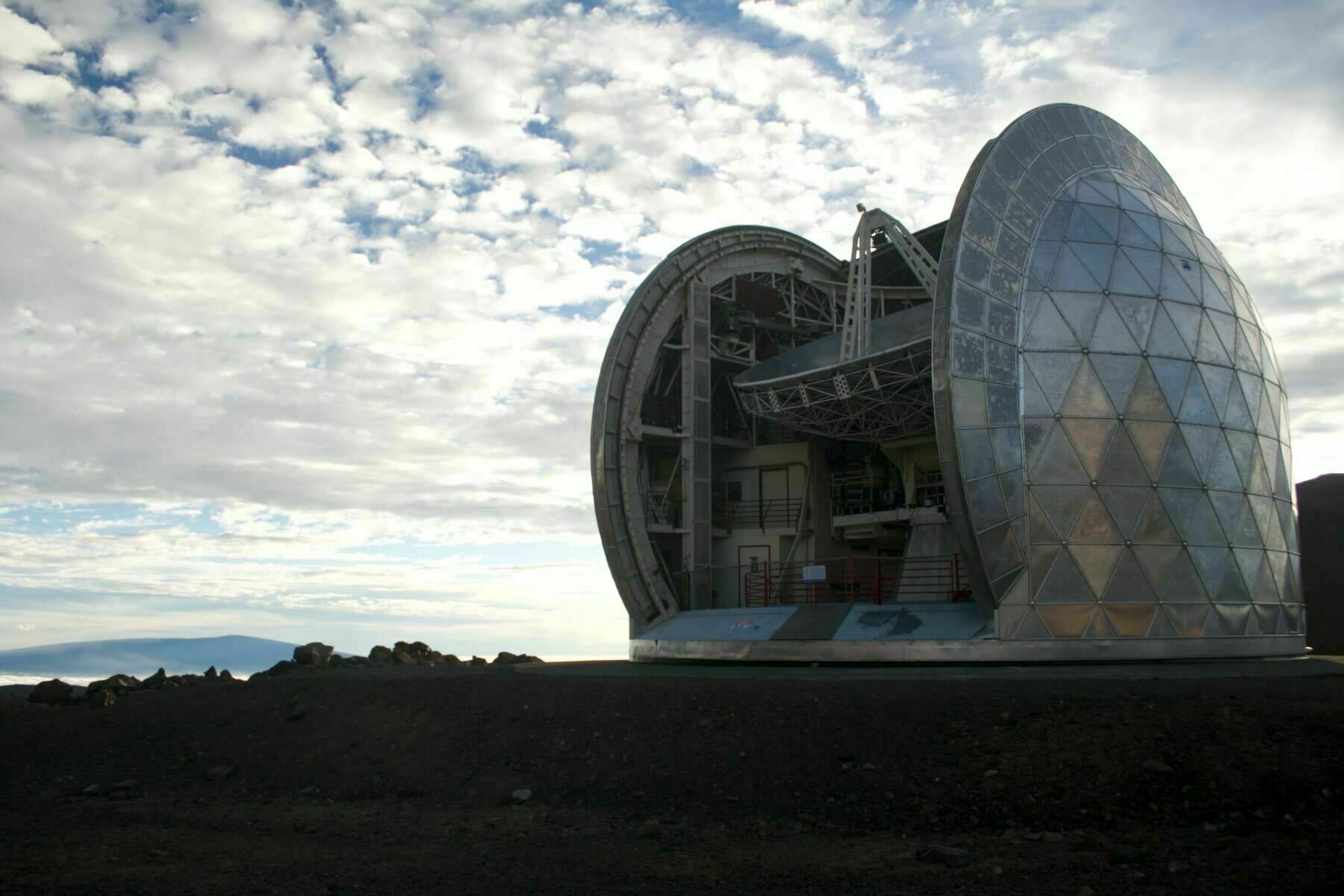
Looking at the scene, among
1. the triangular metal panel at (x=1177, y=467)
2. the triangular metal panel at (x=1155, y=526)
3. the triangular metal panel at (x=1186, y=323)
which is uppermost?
the triangular metal panel at (x=1186, y=323)

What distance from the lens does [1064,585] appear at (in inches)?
789

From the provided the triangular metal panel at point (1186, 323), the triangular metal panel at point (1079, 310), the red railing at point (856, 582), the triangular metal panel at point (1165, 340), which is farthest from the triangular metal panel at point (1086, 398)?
the red railing at point (856, 582)

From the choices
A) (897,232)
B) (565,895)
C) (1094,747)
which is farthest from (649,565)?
(565,895)

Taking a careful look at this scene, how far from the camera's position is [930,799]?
36.3 feet

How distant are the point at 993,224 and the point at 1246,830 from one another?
14697mm

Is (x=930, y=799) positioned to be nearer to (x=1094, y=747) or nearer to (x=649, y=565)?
(x=1094, y=747)

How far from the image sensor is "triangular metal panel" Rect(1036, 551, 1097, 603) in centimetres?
1995

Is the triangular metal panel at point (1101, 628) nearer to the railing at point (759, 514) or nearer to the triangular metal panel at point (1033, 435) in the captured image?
the triangular metal panel at point (1033, 435)

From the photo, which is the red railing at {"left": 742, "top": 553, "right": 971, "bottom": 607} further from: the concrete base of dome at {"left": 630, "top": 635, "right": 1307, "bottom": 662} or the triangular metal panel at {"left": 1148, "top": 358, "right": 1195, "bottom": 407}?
the triangular metal panel at {"left": 1148, "top": 358, "right": 1195, "bottom": 407}

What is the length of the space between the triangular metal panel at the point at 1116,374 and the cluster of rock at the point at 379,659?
56.6 ft

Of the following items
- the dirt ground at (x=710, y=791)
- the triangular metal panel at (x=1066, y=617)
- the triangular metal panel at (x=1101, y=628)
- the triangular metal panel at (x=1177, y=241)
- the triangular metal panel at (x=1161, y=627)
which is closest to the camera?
the dirt ground at (x=710, y=791)

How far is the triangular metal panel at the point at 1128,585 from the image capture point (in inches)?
800

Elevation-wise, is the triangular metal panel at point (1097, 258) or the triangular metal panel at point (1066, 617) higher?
the triangular metal panel at point (1097, 258)

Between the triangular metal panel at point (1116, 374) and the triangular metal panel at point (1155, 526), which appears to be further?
the triangular metal panel at point (1116, 374)
